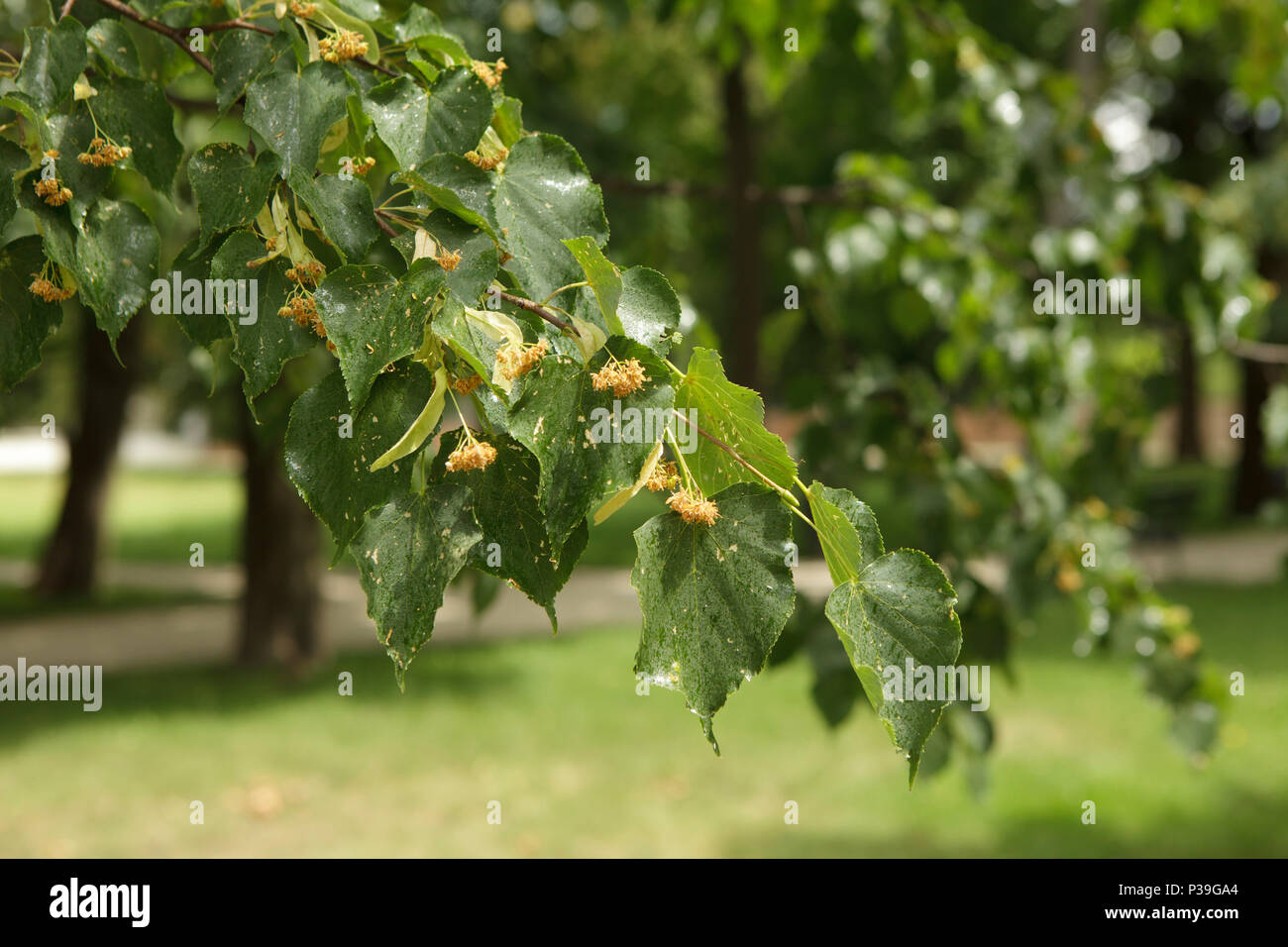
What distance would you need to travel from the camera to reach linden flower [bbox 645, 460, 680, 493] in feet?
2.95

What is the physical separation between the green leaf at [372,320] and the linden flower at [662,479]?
21 centimetres

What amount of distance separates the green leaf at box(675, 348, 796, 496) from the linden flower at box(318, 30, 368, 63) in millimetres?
487

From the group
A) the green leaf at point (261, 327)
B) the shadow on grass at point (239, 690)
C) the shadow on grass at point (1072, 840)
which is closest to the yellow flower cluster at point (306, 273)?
the green leaf at point (261, 327)

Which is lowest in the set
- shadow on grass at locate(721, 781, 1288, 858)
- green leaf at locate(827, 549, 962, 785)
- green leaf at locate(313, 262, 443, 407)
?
shadow on grass at locate(721, 781, 1288, 858)

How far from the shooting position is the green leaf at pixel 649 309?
0.96m

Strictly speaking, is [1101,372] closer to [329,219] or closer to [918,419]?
[918,419]

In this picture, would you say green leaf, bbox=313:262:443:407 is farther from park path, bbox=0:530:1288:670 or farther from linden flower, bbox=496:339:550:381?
park path, bbox=0:530:1288:670

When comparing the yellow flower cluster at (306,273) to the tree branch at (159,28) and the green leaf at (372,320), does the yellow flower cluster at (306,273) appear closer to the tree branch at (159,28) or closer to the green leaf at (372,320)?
the green leaf at (372,320)

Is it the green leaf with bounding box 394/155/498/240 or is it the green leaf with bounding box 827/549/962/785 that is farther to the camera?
the green leaf with bounding box 394/155/498/240

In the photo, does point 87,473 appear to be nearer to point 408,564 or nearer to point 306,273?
point 306,273

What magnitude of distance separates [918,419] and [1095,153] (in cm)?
89

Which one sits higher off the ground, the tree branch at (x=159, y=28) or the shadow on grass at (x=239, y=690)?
the tree branch at (x=159, y=28)

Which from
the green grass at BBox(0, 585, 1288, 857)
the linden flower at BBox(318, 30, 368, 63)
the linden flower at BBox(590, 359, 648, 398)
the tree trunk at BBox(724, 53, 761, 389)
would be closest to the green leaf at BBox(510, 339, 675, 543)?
the linden flower at BBox(590, 359, 648, 398)

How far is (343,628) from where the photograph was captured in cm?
1106
